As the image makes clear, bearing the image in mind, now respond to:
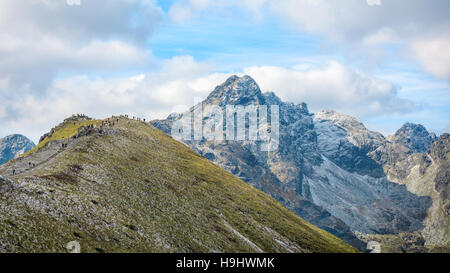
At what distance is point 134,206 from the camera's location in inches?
3720

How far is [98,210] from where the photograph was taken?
80.4m

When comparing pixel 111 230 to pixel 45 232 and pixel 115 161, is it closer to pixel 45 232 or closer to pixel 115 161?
pixel 45 232

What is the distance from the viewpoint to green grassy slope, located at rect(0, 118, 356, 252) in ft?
218

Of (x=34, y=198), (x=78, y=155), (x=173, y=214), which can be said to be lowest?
(x=173, y=214)

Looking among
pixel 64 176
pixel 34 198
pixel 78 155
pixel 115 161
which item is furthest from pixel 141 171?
pixel 34 198

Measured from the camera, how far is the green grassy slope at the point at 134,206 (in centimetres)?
6644

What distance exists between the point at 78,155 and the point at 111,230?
42724 mm

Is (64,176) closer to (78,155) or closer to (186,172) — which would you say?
(78,155)

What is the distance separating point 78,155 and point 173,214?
1270 inches

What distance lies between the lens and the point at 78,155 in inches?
4377
